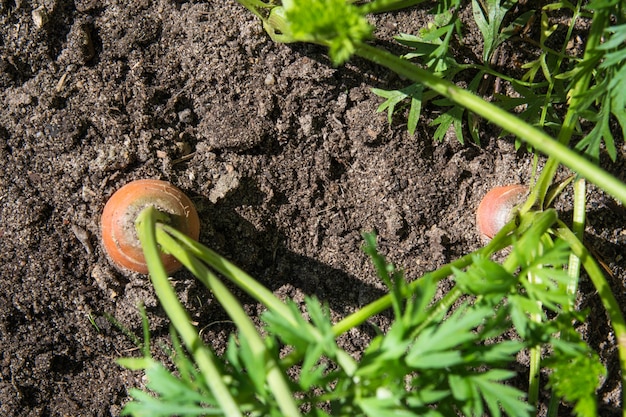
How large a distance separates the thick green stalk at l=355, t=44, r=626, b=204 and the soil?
0.48 m

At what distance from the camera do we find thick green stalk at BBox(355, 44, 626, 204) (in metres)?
1.09

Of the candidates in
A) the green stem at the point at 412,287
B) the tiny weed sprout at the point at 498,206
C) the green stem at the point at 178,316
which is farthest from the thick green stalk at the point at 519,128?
the green stem at the point at 178,316

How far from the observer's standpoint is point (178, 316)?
1.10 metres

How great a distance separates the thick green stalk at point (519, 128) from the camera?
1.09 m

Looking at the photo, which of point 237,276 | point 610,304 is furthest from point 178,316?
point 610,304

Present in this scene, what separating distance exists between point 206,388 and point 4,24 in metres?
1.13

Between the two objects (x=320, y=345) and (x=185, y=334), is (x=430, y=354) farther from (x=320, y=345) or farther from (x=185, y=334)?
(x=185, y=334)

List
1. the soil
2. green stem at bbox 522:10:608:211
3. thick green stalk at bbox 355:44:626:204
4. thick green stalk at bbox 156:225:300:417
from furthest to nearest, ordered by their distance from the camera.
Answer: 1. the soil
2. green stem at bbox 522:10:608:211
3. thick green stalk at bbox 355:44:626:204
4. thick green stalk at bbox 156:225:300:417

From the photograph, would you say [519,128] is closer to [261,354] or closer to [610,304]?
[610,304]

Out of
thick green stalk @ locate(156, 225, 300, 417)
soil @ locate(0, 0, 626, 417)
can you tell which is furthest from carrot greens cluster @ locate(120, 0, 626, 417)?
soil @ locate(0, 0, 626, 417)

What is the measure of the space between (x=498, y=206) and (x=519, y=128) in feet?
1.79

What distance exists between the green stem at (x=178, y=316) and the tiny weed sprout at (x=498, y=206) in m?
0.88

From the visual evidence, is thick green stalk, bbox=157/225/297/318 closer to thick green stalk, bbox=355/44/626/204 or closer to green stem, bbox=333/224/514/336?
green stem, bbox=333/224/514/336

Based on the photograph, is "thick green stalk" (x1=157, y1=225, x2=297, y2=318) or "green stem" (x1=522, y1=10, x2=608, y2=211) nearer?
"thick green stalk" (x1=157, y1=225, x2=297, y2=318)
